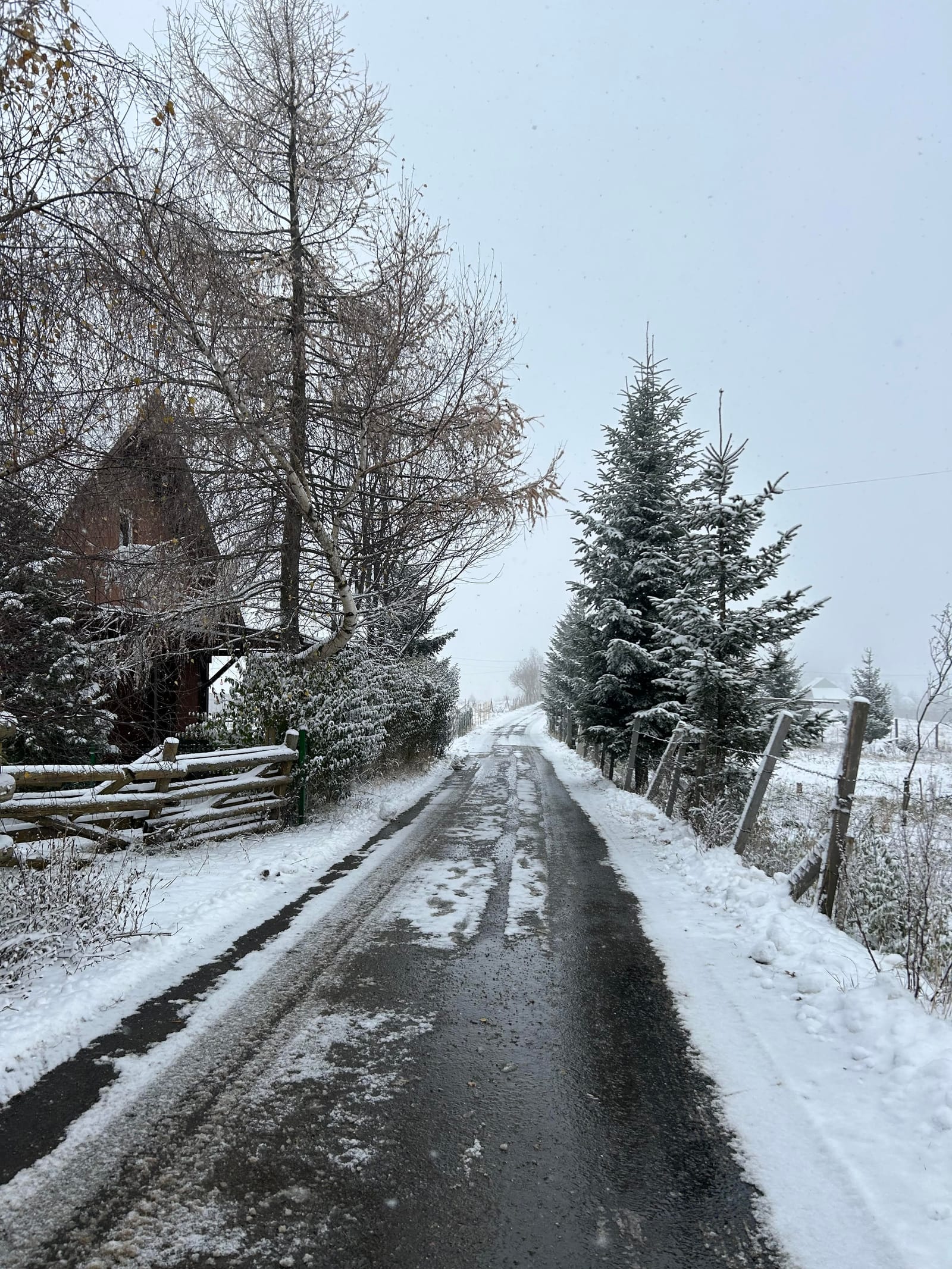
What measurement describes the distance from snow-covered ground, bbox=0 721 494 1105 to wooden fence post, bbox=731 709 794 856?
4612 millimetres

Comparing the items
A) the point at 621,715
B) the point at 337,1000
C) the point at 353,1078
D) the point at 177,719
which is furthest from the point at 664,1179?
the point at 177,719

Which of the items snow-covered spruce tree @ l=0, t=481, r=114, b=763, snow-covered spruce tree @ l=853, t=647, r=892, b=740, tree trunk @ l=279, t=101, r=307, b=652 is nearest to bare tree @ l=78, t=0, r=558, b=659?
tree trunk @ l=279, t=101, r=307, b=652

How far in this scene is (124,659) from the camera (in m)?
10.1

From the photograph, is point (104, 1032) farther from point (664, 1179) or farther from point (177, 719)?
point (177, 719)

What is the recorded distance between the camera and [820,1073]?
365 centimetres

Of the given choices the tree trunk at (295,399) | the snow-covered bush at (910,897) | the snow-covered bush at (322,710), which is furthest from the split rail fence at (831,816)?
the tree trunk at (295,399)

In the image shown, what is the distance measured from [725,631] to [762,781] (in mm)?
3178

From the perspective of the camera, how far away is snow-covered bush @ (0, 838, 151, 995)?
14.6 feet

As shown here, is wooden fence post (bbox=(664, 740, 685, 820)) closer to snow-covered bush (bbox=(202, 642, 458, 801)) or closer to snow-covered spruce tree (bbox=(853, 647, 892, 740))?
snow-covered bush (bbox=(202, 642, 458, 801))

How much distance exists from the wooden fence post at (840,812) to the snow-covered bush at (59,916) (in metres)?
5.60

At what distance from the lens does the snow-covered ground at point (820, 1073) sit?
2604 mm

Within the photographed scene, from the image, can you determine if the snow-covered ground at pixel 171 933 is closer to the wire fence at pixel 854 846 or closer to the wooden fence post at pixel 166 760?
the wooden fence post at pixel 166 760

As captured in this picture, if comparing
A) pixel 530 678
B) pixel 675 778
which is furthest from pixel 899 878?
pixel 530 678

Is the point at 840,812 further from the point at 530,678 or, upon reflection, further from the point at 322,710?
the point at 530,678
